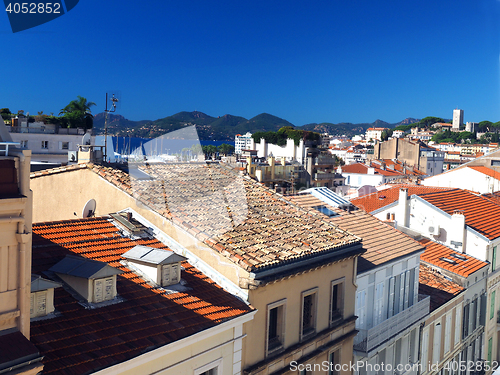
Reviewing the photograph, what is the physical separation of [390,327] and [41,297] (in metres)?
9.51

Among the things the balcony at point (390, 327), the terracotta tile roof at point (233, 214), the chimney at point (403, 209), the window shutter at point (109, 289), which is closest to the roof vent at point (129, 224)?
the terracotta tile roof at point (233, 214)

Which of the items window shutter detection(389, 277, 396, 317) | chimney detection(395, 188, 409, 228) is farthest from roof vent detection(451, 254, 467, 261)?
window shutter detection(389, 277, 396, 317)

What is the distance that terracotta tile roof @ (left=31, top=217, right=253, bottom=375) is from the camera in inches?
215

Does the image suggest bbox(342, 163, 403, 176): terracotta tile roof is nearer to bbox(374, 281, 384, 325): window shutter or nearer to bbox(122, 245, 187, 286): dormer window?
bbox(374, 281, 384, 325): window shutter

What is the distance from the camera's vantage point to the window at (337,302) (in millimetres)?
10298

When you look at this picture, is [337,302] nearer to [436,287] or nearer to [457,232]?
[436,287]

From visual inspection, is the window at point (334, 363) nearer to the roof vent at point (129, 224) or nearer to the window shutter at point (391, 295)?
the window shutter at point (391, 295)

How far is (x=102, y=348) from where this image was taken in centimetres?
565

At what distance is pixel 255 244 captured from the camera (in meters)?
8.66

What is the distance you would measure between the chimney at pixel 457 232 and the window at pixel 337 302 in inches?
401

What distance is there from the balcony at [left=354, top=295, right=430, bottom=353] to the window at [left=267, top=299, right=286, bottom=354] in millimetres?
3440

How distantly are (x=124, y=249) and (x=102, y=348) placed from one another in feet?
8.75

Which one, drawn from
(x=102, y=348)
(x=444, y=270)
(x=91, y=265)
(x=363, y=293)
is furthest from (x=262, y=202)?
(x=444, y=270)

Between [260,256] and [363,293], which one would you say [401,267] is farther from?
[260,256]
